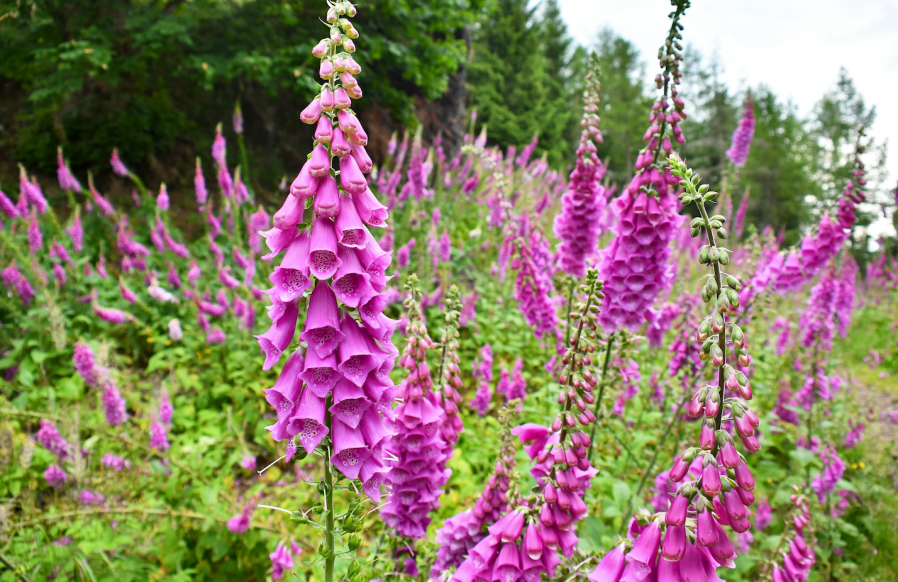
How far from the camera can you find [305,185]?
4.32 feet

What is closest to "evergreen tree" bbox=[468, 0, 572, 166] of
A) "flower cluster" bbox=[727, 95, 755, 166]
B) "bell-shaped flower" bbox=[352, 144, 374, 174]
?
"flower cluster" bbox=[727, 95, 755, 166]

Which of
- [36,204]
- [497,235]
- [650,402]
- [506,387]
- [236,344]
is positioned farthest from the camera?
[497,235]

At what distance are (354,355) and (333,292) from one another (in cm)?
20

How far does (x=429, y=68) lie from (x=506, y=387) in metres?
8.18

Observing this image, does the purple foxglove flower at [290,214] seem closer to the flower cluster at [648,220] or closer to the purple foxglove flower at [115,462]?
the flower cluster at [648,220]

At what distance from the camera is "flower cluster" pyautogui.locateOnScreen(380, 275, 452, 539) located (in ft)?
6.60

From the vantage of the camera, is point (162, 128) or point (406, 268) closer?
point (406, 268)

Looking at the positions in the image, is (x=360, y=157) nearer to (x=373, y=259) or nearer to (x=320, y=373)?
(x=373, y=259)

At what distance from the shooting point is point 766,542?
3.21 meters

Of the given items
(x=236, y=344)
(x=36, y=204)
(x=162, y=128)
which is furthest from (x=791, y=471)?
(x=162, y=128)

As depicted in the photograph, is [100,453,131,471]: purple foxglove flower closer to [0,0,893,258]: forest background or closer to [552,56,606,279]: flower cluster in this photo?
[552,56,606,279]: flower cluster

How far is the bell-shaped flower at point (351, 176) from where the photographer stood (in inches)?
52.6

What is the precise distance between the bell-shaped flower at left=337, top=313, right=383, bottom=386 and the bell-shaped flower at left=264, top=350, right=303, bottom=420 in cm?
16

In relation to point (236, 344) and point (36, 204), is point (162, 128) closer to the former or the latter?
point (36, 204)
